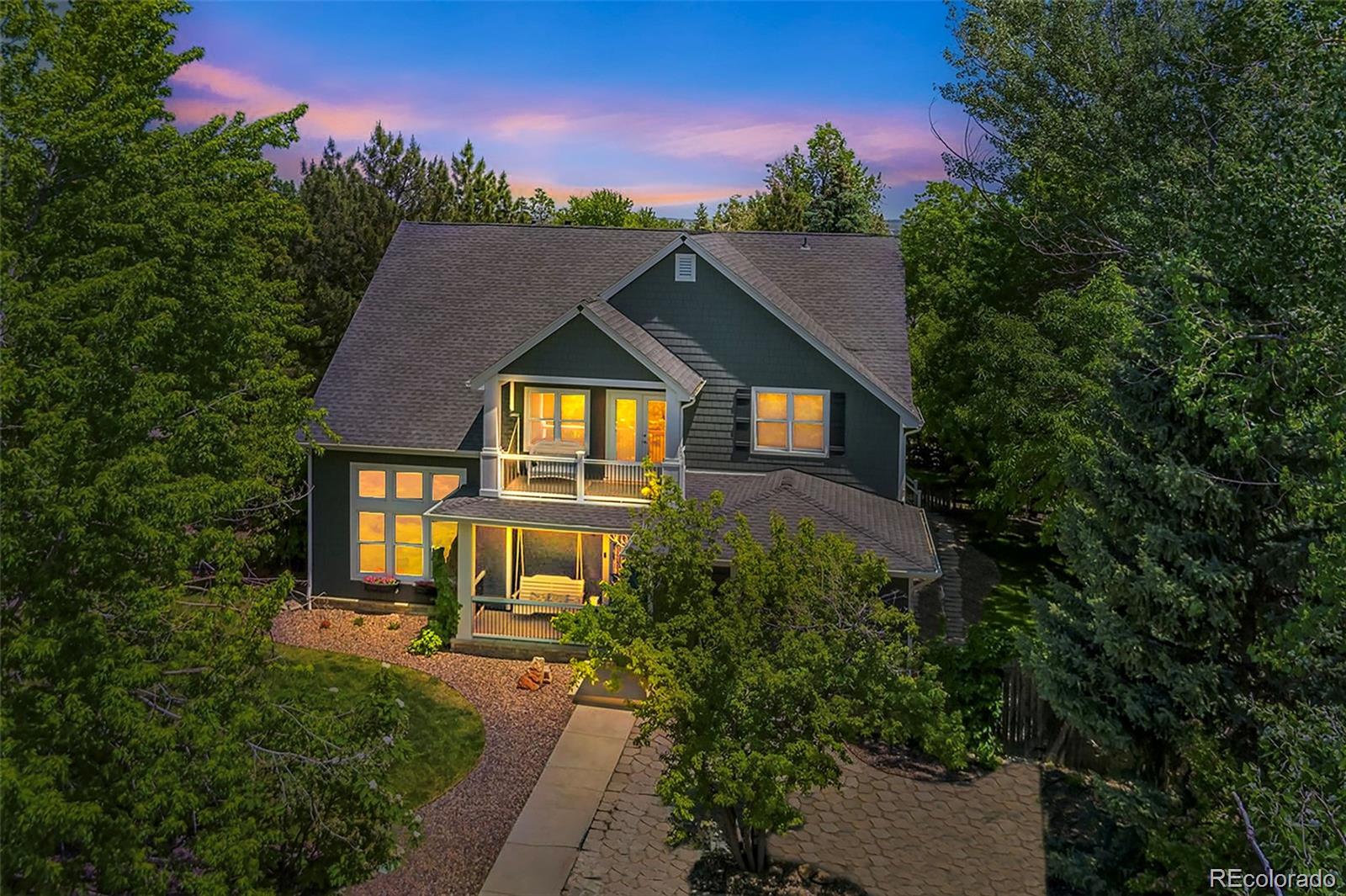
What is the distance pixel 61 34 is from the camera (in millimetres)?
10281

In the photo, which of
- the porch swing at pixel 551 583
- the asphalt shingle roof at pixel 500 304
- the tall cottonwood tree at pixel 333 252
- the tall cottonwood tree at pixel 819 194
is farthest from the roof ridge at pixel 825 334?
the tall cottonwood tree at pixel 819 194

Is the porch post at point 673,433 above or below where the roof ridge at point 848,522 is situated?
above

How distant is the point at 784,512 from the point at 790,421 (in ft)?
13.0

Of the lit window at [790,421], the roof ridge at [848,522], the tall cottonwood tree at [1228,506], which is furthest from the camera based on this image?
the lit window at [790,421]

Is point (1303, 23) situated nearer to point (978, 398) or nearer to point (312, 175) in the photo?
point (978, 398)

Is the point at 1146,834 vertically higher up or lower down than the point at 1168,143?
lower down

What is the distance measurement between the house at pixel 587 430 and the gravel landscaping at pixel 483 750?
1024mm

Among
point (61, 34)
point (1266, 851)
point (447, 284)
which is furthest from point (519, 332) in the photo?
point (1266, 851)

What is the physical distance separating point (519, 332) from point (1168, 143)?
16.5m

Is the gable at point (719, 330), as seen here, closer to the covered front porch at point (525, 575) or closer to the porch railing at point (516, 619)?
the covered front porch at point (525, 575)

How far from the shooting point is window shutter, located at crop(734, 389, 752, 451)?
72.9 ft

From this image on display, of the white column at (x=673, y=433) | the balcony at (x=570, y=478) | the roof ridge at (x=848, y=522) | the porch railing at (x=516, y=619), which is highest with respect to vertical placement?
the white column at (x=673, y=433)

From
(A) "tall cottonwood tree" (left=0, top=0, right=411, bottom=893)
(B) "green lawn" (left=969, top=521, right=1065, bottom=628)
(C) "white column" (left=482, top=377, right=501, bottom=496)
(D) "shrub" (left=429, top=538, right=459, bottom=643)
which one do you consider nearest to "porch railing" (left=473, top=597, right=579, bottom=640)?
(D) "shrub" (left=429, top=538, right=459, bottom=643)

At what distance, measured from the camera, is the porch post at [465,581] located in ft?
66.2
